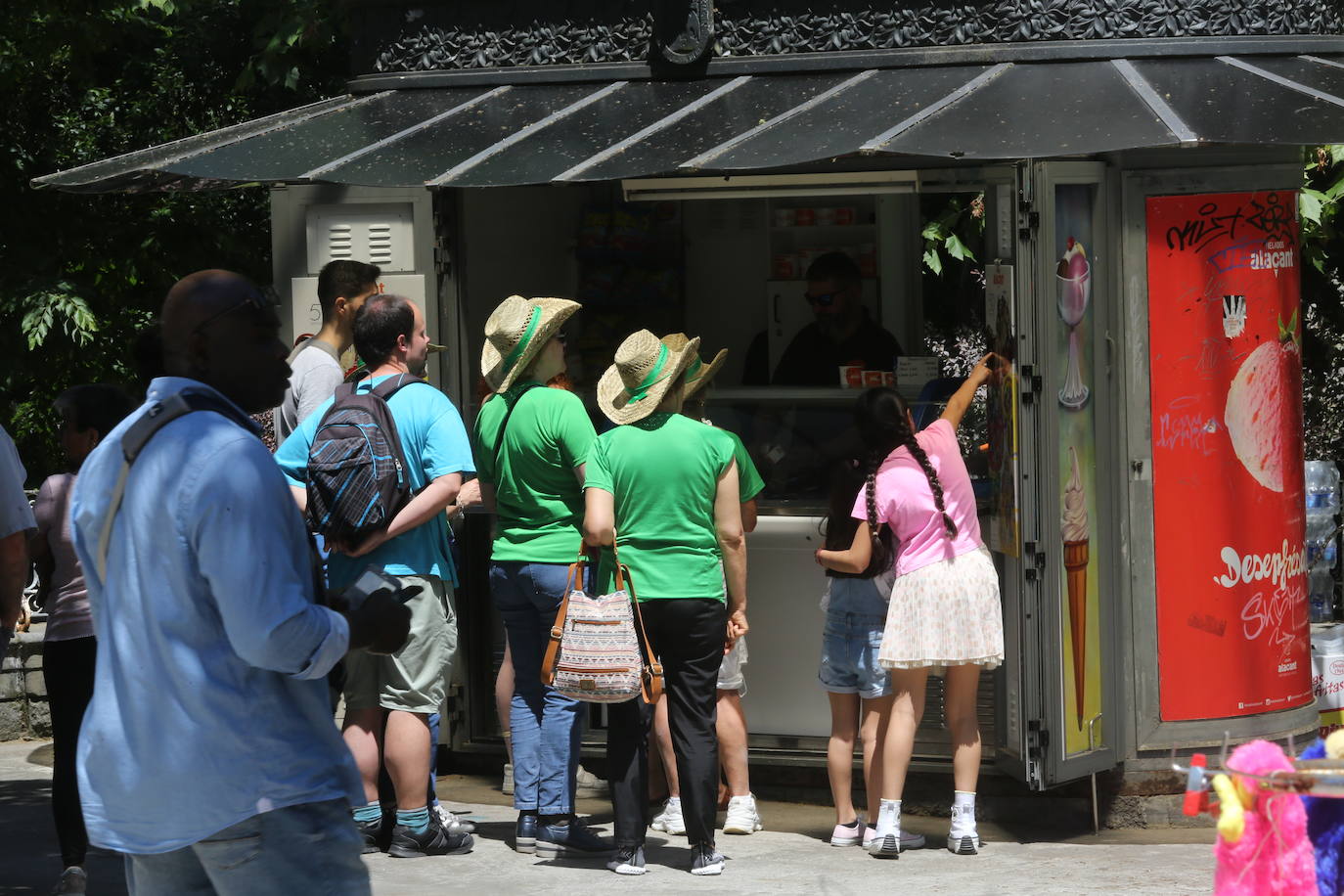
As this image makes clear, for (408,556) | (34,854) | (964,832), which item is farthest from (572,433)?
(34,854)

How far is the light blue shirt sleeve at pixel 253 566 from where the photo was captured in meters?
3.14

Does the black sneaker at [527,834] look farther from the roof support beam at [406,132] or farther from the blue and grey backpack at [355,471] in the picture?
the roof support beam at [406,132]

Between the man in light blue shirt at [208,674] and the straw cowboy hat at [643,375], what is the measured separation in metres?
2.92

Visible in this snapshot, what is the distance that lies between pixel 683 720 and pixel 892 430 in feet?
4.09

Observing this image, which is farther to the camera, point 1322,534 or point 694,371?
point 1322,534

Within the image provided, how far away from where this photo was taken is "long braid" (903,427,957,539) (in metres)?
6.39

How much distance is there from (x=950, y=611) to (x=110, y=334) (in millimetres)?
8294

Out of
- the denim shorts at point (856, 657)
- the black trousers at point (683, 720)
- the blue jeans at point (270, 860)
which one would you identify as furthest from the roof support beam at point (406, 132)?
the blue jeans at point (270, 860)

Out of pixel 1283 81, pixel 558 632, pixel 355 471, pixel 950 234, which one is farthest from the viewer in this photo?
pixel 950 234

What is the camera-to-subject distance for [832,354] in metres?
8.46

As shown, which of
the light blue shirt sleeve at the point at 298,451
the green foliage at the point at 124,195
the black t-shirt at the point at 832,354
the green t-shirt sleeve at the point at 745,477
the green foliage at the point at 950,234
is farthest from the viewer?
the green foliage at the point at 124,195

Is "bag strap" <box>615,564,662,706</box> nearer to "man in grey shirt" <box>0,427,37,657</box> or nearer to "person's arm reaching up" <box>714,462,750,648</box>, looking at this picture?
"person's arm reaching up" <box>714,462,750,648</box>

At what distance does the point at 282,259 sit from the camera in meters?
8.20

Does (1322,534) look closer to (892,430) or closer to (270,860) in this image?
(892,430)
